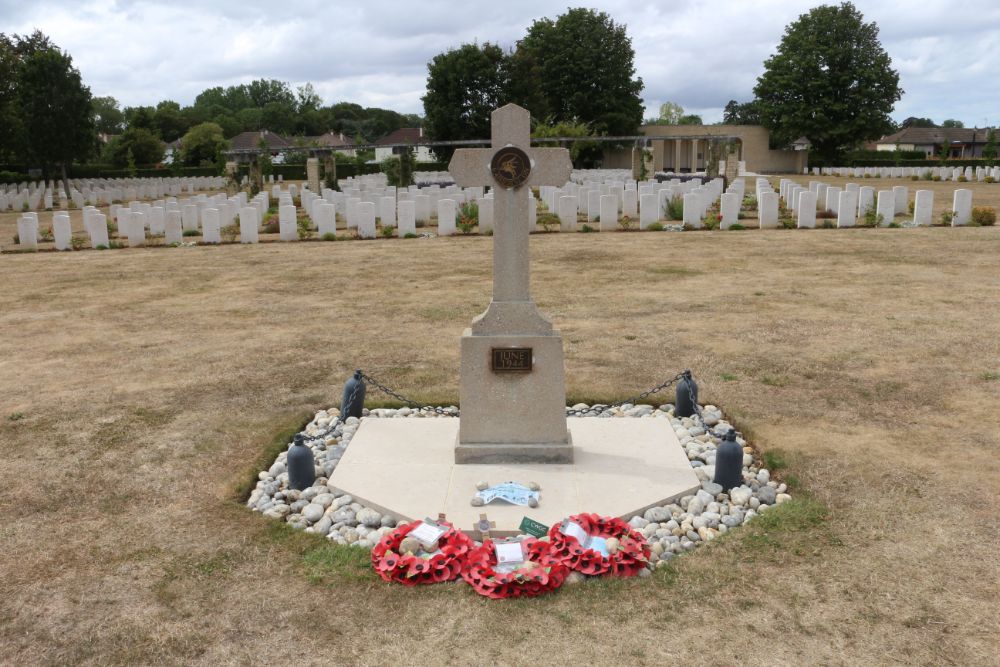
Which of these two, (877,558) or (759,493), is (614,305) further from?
(877,558)

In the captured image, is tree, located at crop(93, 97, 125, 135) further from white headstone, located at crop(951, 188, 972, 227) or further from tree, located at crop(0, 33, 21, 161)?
white headstone, located at crop(951, 188, 972, 227)

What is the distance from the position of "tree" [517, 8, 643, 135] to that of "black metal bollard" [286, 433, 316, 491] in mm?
56298

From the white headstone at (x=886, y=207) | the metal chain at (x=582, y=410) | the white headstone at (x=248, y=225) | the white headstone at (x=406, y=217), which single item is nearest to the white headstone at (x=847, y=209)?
the white headstone at (x=886, y=207)

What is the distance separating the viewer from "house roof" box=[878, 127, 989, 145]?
81.6m

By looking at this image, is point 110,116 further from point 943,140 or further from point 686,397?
point 686,397

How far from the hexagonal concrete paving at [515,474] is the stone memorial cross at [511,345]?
185 millimetres

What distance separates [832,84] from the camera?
56375 millimetres

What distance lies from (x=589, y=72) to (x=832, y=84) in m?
16.6

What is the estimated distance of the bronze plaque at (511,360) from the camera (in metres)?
5.51

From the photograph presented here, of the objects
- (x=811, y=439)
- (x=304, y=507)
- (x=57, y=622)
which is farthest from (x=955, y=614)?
(x=57, y=622)

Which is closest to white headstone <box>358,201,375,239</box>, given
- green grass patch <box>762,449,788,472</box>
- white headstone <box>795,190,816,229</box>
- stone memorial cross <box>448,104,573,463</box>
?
white headstone <box>795,190,816,229</box>

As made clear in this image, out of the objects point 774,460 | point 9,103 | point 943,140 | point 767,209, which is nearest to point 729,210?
point 767,209

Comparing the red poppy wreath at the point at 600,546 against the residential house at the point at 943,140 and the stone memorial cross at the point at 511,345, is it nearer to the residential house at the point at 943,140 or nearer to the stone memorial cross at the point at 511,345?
the stone memorial cross at the point at 511,345

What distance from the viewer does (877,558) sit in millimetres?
4258
